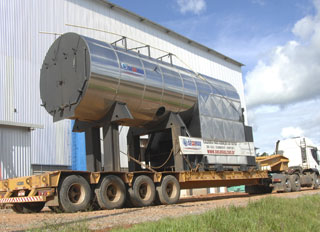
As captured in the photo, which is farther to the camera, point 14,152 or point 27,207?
point 14,152

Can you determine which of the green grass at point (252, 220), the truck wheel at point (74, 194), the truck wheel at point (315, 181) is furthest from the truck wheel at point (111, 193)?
the truck wheel at point (315, 181)

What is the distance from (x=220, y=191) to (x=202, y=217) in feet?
68.5

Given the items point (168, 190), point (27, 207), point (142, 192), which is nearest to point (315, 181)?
point (168, 190)

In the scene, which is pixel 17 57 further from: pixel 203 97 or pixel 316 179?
pixel 316 179

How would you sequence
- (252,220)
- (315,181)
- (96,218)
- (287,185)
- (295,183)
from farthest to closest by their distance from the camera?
(315,181), (295,183), (287,185), (96,218), (252,220)

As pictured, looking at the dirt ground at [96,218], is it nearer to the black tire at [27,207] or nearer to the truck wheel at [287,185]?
the black tire at [27,207]

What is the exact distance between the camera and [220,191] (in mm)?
27578

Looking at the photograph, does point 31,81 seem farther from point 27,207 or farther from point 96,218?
point 96,218

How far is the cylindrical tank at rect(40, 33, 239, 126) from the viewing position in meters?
11.6

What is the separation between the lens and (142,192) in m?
12.7

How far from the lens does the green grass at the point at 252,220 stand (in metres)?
6.42

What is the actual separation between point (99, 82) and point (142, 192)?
399 centimetres

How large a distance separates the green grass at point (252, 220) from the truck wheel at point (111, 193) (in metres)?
4.05

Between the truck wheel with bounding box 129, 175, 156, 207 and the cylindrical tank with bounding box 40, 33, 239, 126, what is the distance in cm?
243
